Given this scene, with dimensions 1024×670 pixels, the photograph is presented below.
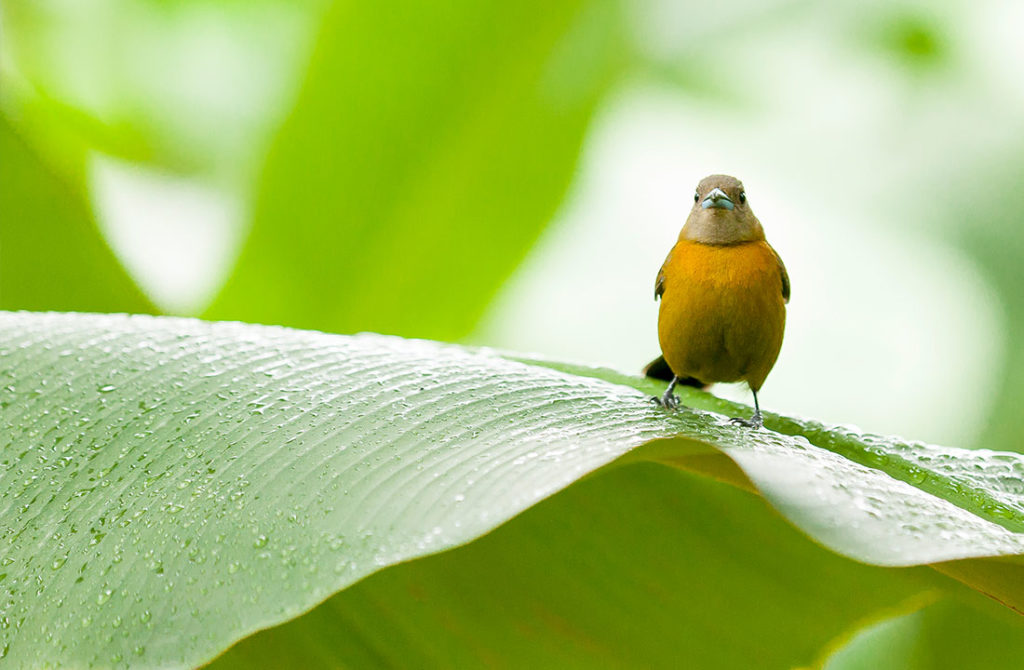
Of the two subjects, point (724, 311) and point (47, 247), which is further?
point (47, 247)

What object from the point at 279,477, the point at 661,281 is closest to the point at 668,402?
the point at 661,281

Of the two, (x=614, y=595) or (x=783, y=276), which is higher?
(x=783, y=276)

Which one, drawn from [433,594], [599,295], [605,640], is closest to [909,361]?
[599,295]

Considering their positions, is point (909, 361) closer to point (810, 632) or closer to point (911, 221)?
point (911, 221)

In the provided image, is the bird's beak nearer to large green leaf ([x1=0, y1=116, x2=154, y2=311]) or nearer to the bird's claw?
the bird's claw

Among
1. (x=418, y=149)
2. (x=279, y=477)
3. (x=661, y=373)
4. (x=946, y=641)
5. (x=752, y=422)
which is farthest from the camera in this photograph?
(x=418, y=149)

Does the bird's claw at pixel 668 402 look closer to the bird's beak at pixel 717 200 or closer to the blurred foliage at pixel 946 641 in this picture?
the bird's beak at pixel 717 200

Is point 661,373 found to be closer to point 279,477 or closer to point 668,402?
point 668,402

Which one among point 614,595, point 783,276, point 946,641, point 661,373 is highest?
point 783,276

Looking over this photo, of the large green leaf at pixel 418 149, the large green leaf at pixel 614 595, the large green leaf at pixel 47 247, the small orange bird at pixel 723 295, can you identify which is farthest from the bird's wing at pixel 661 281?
the large green leaf at pixel 47 247
